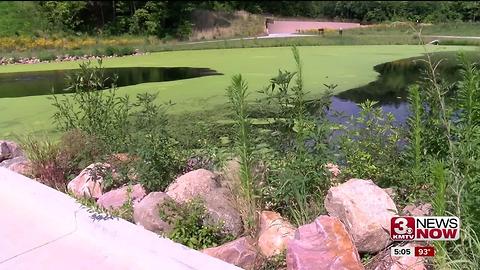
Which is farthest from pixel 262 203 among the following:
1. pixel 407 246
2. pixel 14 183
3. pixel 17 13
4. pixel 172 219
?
pixel 17 13

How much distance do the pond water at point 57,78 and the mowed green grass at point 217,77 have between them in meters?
0.74

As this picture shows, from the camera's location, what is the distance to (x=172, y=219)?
8.63 ft

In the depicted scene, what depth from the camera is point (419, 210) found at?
7.53ft

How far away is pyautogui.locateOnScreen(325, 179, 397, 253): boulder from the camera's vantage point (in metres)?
2.22

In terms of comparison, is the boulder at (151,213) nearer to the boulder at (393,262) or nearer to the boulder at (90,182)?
the boulder at (90,182)

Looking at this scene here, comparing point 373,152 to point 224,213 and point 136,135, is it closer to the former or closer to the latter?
point 224,213

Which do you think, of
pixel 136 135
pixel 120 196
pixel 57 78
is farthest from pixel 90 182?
pixel 57 78

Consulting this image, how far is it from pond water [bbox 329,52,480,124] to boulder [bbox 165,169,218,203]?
2838 mm

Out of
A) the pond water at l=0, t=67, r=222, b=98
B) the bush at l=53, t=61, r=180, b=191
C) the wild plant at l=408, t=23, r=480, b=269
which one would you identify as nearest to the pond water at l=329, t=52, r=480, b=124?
the bush at l=53, t=61, r=180, b=191

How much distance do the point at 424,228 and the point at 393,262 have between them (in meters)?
0.21

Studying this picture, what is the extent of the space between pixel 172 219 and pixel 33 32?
83.2 feet

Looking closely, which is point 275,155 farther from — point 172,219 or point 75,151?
point 75,151

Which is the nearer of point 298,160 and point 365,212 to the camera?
point 365,212

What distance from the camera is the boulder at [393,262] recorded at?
207 cm
